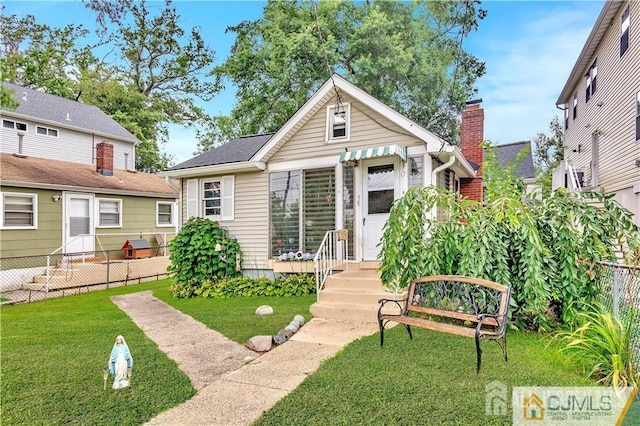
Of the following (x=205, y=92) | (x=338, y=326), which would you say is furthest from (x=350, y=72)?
(x=338, y=326)

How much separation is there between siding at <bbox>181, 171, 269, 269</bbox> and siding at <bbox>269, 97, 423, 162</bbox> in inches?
32.6

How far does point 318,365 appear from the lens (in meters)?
4.04

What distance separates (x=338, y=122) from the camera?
866 centimetres

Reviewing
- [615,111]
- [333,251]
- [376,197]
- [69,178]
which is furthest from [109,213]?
[615,111]

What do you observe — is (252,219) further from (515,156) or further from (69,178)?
(515,156)

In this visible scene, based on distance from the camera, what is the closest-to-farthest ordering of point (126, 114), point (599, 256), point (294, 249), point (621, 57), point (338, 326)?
point (599, 256), point (338, 326), point (294, 249), point (621, 57), point (126, 114)

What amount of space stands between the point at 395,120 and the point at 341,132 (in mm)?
1386

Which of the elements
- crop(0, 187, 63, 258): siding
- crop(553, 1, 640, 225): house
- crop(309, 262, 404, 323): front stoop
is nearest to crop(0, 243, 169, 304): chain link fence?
crop(0, 187, 63, 258): siding

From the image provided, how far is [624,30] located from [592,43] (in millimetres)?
2287

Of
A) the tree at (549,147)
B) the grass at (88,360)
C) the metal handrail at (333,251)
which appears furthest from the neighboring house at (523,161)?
the grass at (88,360)

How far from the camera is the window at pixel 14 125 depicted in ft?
48.4

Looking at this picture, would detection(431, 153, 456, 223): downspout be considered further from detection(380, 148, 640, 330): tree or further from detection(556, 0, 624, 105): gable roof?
detection(556, 0, 624, 105): gable roof

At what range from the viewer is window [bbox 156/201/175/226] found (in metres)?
15.8

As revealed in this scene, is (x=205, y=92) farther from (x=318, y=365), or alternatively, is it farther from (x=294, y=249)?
(x=318, y=365)
